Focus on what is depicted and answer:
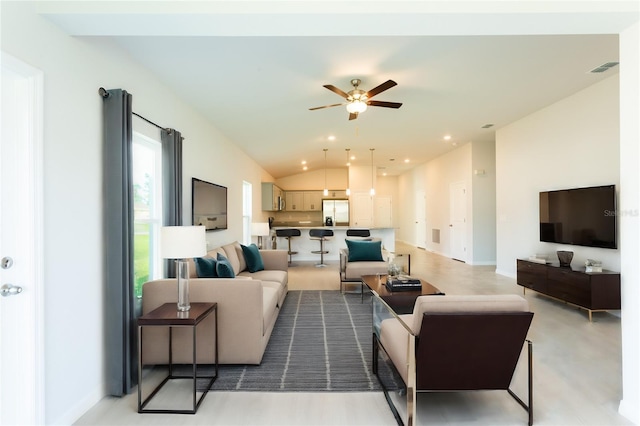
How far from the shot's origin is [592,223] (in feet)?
13.3

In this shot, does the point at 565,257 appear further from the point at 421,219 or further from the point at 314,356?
the point at 421,219

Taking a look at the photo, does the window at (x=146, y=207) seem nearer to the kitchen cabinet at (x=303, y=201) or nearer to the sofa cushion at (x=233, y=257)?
the sofa cushion at (x=233, y=257)

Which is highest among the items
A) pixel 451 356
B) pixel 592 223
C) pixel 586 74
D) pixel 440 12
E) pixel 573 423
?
pixel 586 74

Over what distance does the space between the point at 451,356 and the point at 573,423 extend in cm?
101

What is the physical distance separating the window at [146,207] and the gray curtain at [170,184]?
11cm

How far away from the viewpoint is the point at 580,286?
380 cm

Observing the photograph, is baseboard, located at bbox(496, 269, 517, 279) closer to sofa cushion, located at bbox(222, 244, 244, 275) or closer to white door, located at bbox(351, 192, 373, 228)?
white door, located at bbox(351, 192, 373, 228)

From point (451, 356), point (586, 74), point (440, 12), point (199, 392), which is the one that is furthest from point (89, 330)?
point (586, 74)

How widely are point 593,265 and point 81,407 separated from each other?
554cm

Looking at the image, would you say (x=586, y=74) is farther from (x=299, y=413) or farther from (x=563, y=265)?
(x=299, y=413)

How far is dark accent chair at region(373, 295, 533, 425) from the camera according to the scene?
1.66 m

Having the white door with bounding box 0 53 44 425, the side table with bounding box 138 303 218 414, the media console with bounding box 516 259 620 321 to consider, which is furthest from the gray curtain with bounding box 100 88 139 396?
the media console with bounding box 516 259 620 321

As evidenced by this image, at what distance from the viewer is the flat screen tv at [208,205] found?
3.93m

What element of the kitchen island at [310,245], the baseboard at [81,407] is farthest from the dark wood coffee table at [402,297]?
the kitchen island at [310,245]
